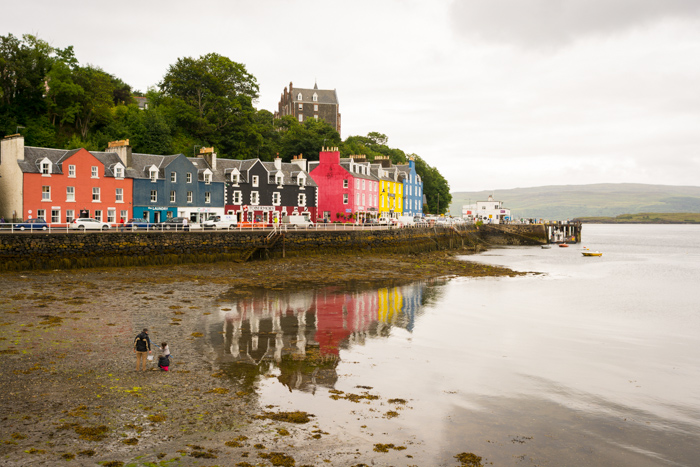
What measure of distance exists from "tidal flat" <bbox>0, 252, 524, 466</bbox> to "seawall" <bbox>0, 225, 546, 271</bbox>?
9.54m

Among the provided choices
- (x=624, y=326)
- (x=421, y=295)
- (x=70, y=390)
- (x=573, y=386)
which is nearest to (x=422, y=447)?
(x=573, y=386)

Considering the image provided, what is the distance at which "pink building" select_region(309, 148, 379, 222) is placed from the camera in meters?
67.5

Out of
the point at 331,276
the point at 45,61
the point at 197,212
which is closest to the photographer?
the point at 331,276

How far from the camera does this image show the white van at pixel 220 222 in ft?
149

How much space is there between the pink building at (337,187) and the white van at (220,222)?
19.7 metres

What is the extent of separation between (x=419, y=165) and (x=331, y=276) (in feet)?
269

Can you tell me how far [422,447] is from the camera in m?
10.0

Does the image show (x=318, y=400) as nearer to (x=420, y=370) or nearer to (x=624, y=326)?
(x=420, y=370)

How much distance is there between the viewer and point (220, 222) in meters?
45.9

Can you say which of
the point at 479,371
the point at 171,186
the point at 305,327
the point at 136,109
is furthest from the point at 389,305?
the point at 136,109

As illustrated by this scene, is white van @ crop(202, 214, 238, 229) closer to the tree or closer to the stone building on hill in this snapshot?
the tree

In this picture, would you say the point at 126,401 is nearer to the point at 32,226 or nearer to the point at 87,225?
the point at 32,226

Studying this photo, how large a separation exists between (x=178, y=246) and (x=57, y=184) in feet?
47.1

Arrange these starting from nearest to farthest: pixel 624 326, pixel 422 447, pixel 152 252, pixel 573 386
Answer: pixel 422 447 < pixel 573 386 < pixel 624 326 < pixel 152 252
